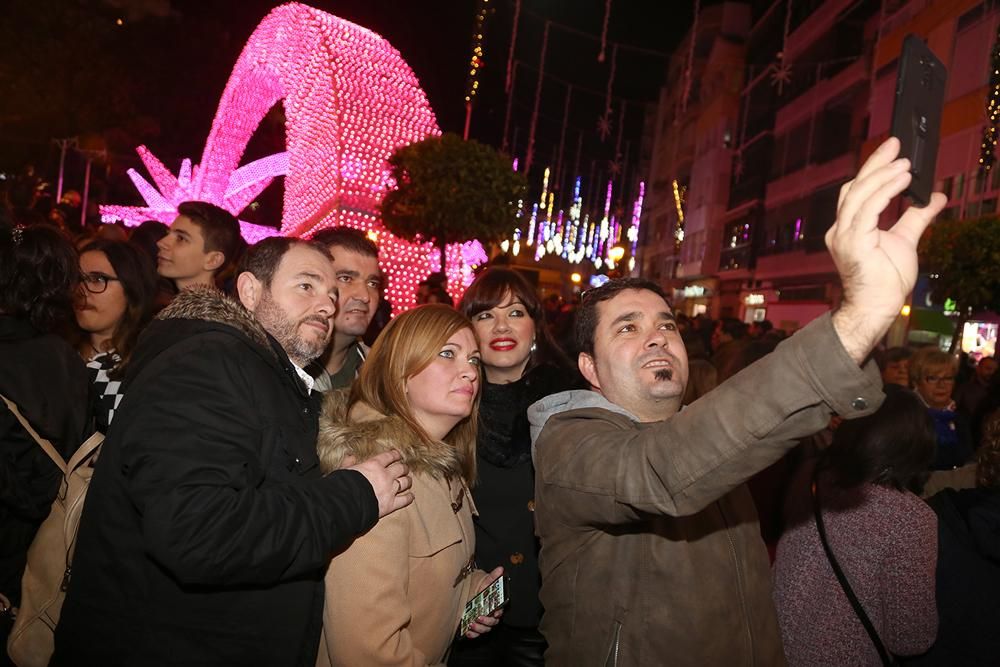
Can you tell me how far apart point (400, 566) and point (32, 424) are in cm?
181

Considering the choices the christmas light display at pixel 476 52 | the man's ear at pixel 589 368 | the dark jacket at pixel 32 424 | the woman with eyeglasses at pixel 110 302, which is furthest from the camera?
the christmas light display at pixel 476 52

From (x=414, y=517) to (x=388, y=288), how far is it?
8.43 m

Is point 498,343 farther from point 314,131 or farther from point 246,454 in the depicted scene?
point 314,131

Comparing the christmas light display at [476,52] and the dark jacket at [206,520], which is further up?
the christmas light display at [476,52]

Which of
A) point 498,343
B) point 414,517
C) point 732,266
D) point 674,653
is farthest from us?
point 732,266

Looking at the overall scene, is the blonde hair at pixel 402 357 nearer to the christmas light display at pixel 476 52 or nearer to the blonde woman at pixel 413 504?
the blonde woman at pixel 413 504

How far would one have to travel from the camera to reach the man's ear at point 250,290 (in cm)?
271

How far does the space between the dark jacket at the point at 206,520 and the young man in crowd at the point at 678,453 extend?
0.70m

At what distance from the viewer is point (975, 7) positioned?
48.7ft

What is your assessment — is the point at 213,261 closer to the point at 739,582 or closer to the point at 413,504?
the point at 413,504

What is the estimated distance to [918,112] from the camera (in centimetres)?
145

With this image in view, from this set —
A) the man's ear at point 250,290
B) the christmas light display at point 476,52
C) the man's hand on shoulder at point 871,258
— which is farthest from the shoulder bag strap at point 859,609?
the christmas light display at point 476,52

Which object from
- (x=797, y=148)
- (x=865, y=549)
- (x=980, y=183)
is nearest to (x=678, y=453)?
(x=865, y=549)

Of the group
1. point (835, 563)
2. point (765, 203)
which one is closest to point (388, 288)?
point (835, 563)
